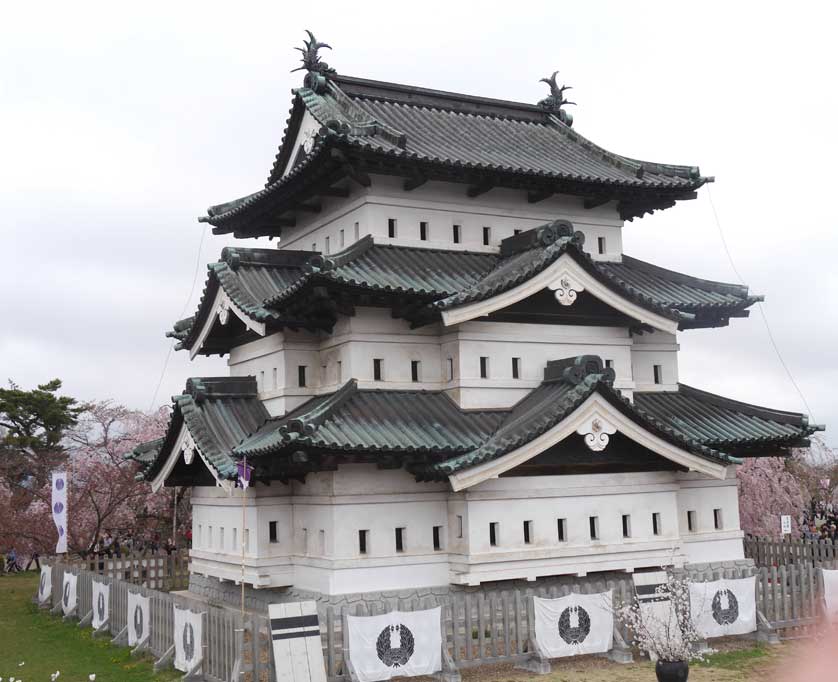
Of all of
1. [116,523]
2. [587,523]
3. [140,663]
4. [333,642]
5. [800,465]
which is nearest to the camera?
[333,642]

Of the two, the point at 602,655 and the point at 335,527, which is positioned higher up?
the point at 335,527

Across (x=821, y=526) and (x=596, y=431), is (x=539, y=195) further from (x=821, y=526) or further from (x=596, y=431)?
(x=821, y=526)

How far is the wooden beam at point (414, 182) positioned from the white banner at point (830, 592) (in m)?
13.2

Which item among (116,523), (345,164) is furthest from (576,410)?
(116,523)

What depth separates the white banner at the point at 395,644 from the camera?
54.2 ft

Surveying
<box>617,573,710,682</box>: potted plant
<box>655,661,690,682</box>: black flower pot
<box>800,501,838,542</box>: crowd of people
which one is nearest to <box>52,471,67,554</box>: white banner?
<box>617,573,710,682</box>: potted plant

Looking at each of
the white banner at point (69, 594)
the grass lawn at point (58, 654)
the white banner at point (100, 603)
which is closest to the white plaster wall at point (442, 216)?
the white banner at point (100, 603)

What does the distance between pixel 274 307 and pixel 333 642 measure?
8.20 m

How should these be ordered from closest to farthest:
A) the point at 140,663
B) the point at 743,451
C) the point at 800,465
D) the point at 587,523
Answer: the point at 140,663 → the point at 587,523 → the point at 743,451 → the point at 800,465

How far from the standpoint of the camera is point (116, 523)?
43.1 m

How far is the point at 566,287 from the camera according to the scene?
71.4ft

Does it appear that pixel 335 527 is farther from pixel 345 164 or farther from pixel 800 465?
pixel 800 465

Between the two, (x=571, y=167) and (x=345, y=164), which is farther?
(x=571, y=167)

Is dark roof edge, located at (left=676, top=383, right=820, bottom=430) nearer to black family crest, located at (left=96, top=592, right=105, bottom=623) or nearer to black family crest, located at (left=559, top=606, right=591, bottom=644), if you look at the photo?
black family crest, located at (left=559, top=606, right=591, bottom=644)
